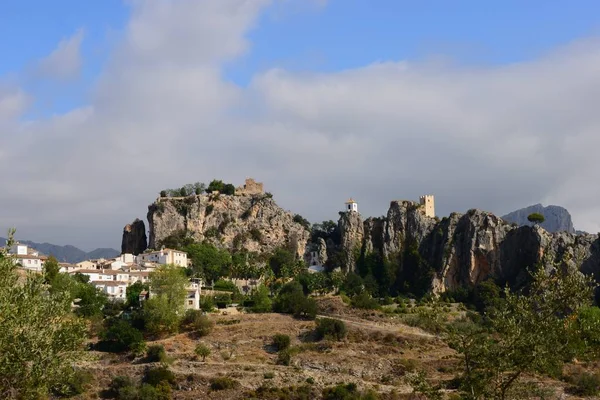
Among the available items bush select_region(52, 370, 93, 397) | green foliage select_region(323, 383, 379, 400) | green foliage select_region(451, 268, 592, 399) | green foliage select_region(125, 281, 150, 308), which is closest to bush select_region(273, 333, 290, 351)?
green foliage select_region(323, 383, 379, 400)

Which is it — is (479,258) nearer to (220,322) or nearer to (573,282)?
(220,322)

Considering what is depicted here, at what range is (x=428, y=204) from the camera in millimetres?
128000

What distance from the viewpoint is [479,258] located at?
364 feet

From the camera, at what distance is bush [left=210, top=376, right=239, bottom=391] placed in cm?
6200

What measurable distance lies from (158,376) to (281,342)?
1434 cm

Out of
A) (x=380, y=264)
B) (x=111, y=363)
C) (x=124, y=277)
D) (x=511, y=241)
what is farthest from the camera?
(x=380, y=264)

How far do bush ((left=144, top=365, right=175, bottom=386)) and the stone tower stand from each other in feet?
238

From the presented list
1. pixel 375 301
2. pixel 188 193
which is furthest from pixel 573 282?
pixel 188 193

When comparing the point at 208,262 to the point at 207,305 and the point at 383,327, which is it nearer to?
the point at 207,305

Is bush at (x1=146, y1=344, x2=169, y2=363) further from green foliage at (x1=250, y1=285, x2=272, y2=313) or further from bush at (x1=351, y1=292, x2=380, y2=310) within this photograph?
bush at (x1=351, y1=292, x2=380, y2=310)

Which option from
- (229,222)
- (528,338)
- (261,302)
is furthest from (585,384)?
(229,222)

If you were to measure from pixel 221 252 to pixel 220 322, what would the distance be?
37.1 metres

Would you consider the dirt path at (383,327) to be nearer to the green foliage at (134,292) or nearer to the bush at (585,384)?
the bush at (585,384)

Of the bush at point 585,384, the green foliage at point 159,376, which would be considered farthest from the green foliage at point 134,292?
the bush at point 585,384
